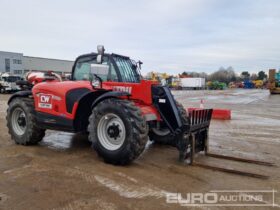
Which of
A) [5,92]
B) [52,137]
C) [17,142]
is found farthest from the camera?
[5,92]

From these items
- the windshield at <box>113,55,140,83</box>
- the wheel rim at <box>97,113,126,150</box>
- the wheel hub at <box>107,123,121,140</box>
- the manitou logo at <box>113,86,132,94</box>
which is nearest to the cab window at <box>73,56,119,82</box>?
the windshield at <box>113,55,140,83</box>

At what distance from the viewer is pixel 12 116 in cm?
703

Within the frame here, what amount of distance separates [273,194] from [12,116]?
5.90 m

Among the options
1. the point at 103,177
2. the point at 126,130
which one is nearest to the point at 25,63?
the point at 126,130

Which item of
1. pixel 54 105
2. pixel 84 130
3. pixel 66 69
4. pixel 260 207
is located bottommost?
pixel 260 207

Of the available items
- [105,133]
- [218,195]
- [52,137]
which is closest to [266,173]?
[218,195]

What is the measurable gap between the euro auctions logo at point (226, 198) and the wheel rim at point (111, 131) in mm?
1593

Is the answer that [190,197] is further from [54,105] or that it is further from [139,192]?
[54,105]

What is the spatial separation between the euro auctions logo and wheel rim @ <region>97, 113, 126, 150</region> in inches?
62.7

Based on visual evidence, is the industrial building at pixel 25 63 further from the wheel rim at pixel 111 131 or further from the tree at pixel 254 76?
the tree at pixel 254 76

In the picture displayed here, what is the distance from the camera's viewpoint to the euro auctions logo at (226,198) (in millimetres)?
3806

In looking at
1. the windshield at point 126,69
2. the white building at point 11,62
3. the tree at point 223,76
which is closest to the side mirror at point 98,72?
the windshield at point 126,69

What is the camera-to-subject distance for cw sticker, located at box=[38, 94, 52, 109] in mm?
6270

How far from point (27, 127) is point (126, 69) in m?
2.63
